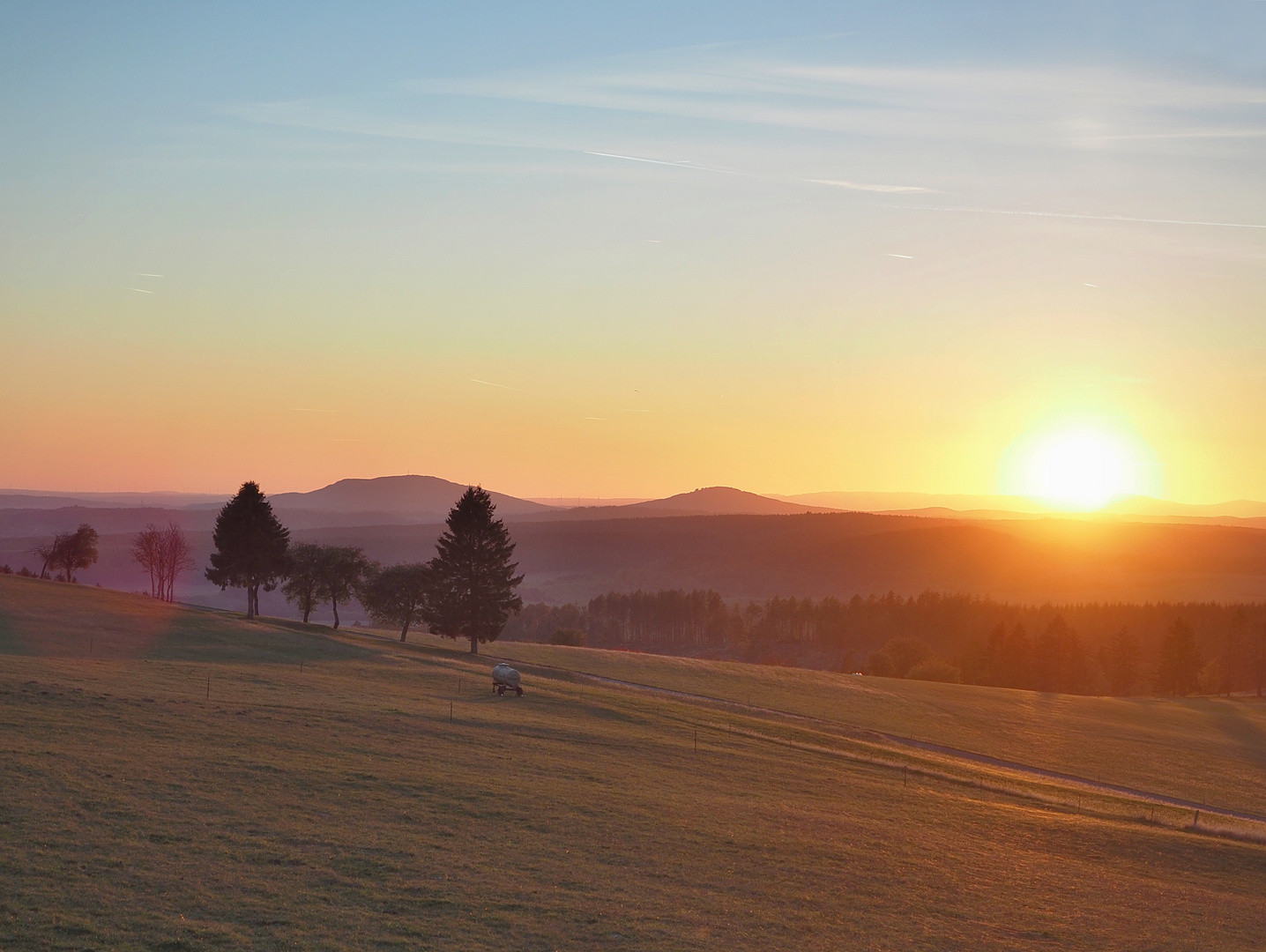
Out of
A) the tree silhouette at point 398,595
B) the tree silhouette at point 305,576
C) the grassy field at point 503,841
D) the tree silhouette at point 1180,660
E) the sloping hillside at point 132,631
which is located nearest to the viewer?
the grassy field at point 503,841

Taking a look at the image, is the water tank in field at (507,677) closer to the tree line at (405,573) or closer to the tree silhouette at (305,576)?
the tree line at (405,573)

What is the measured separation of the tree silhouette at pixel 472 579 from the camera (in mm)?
87562

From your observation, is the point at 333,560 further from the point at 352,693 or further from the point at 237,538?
the point at 352,693

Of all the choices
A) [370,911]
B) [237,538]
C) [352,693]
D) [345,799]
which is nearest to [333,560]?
[237,538]

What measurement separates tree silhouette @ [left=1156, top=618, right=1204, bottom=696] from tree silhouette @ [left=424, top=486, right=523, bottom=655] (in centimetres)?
10430

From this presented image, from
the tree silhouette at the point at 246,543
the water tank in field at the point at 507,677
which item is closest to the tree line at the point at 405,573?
the tree silhouette at the point at 246,543

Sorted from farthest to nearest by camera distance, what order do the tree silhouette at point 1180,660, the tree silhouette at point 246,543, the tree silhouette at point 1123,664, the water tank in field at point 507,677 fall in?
the tree silhouette at point 1123,664 < the tree silhouette at point 1180,660 < the tree silhouette at point 246,543 < the water tank in field at point 507,677

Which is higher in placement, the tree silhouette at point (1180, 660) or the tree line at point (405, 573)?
the tree line at point (405, 573)

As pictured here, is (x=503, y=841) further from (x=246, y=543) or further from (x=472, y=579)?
(x=246, y=543)

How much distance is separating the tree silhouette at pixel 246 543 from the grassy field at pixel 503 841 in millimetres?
40628

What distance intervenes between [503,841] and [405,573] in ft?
237

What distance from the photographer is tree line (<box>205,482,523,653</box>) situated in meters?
87.3

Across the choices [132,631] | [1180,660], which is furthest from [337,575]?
[1180,660]

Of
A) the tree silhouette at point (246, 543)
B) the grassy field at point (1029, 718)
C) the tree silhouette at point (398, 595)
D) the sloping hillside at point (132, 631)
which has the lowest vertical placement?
the grassy field at point (1029, 718)
